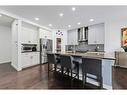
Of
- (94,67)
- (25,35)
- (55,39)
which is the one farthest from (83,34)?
(94,67)

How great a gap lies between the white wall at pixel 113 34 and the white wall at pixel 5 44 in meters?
6.63

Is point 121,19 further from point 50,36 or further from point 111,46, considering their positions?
point 50,36

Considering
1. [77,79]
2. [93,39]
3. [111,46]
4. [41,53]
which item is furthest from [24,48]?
[111,46]

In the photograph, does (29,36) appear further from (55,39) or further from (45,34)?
(55,39)

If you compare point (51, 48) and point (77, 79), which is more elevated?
point (51, 48)

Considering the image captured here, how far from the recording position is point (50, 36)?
7879 mm

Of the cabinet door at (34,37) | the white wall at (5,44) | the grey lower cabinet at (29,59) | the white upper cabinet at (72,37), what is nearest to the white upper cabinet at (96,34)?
the white upper cabinet at (72,37)

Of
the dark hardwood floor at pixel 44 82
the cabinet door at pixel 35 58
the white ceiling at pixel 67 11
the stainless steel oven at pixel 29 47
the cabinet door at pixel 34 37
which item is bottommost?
the dark hardwood floor at pixel 44 82

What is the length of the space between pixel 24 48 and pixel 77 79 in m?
3.48

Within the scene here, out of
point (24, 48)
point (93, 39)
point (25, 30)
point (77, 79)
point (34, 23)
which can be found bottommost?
point (77, 79)

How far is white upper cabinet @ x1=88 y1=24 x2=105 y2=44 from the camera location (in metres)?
6.20

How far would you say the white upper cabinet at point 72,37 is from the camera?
7.60 meters

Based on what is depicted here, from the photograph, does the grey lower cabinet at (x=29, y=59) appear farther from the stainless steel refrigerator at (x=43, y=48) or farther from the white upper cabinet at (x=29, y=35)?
the white upper cabinet at (x=29, y=35)

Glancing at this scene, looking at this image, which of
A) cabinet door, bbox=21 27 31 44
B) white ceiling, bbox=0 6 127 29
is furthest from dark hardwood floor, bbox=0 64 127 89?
white ceiling, bbox=0 6 127 29
